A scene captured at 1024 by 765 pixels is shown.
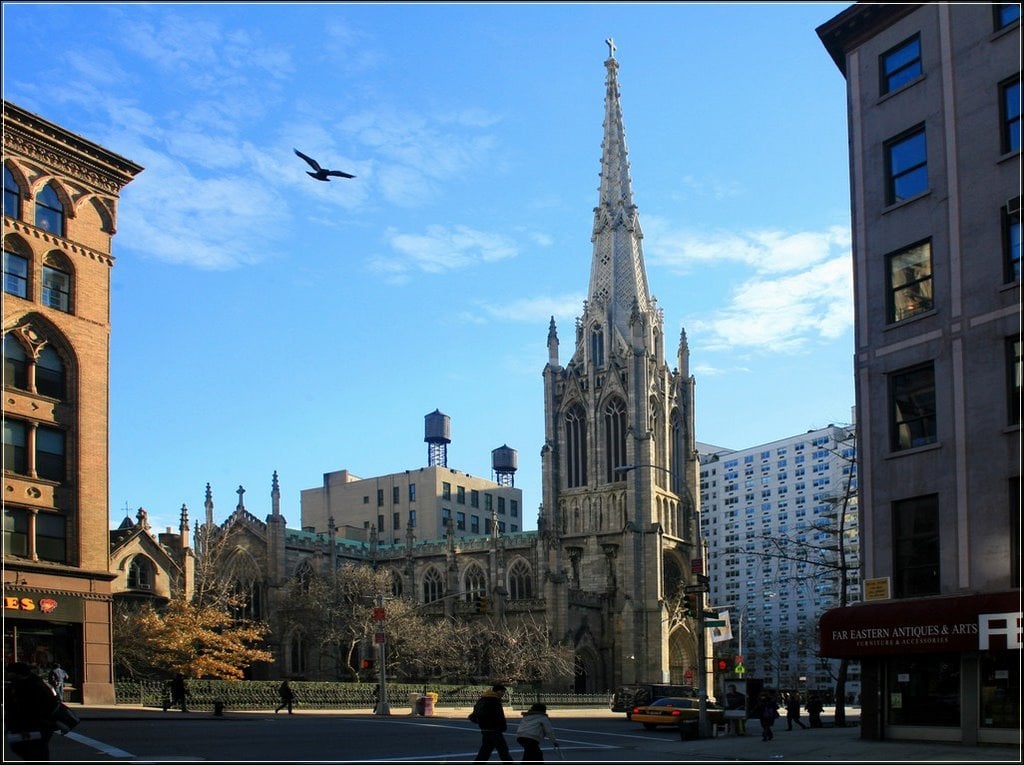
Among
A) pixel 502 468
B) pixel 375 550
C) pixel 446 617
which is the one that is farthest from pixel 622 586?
pixel 502 468

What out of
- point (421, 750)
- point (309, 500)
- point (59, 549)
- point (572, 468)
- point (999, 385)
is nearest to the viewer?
point (999, 385)

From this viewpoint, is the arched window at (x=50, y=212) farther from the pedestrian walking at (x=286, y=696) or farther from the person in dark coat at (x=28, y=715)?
the person in dark coat at (x=28, y=715)

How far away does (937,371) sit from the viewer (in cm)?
2753

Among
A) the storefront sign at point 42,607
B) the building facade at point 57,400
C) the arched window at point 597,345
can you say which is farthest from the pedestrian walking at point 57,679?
the arched window at point 597,345

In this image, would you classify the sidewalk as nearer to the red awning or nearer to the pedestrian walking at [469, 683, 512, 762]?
the red awning

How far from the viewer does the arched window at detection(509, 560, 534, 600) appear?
96625 millimetres

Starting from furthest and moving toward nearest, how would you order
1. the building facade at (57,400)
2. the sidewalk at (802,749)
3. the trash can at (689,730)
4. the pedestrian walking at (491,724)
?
the building facade at (57,400), the trash can at (689,730), the sidewalk at (802,749), the pedestrian walking at (491,724)

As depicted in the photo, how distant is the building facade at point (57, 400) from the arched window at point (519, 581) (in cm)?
5884

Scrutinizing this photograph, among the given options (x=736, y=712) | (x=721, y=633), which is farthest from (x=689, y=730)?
(x=736, y=712)

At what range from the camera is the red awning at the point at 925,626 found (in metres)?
24.5

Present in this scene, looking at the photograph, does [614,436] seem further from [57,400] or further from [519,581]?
[57,400]

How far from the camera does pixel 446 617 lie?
88875 millimetres

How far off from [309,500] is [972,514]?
12206 centimetres

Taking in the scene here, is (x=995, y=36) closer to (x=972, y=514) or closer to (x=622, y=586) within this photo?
(x=972, y=514)
